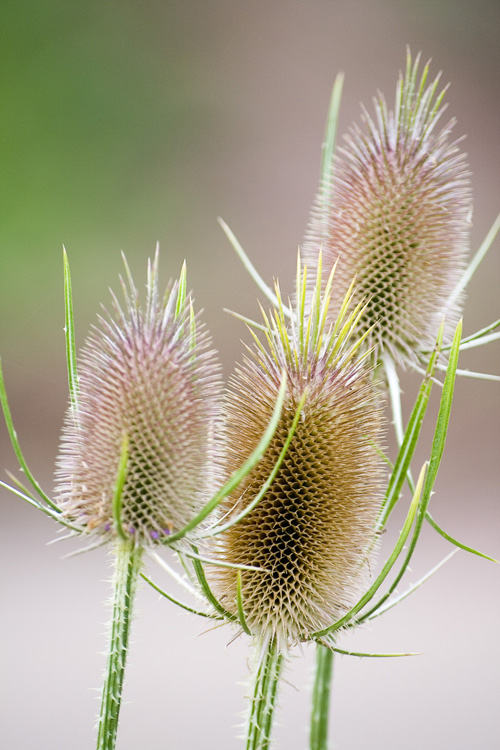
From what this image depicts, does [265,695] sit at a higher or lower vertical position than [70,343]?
lower

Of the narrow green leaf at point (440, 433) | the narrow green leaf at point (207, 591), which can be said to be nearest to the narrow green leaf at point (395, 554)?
the narrow green leaf at point (440, 433)

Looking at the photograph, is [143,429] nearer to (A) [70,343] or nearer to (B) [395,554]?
(A) [70,343]

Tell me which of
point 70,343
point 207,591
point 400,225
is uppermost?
point 400,225

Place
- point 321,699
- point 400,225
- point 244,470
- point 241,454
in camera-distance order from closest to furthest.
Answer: point 244,470, point 241,454, point 321,699, point 400,225

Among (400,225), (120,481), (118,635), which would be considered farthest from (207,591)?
(400,225)

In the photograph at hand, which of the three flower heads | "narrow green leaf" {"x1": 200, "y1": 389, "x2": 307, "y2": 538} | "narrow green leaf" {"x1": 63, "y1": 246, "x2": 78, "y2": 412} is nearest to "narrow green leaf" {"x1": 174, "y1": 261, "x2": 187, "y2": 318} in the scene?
the three flower heads

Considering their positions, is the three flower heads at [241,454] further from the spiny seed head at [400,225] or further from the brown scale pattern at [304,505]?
the spiny seed head at [400,225]

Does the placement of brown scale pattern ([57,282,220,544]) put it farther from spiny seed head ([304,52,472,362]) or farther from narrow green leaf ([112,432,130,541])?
spiny seed head ([304,52,472,362])

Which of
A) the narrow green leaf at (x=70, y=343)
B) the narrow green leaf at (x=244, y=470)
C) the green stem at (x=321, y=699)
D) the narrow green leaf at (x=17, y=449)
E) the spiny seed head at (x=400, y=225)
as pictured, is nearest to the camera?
the narrow green leaf at (x=244, y=470)
